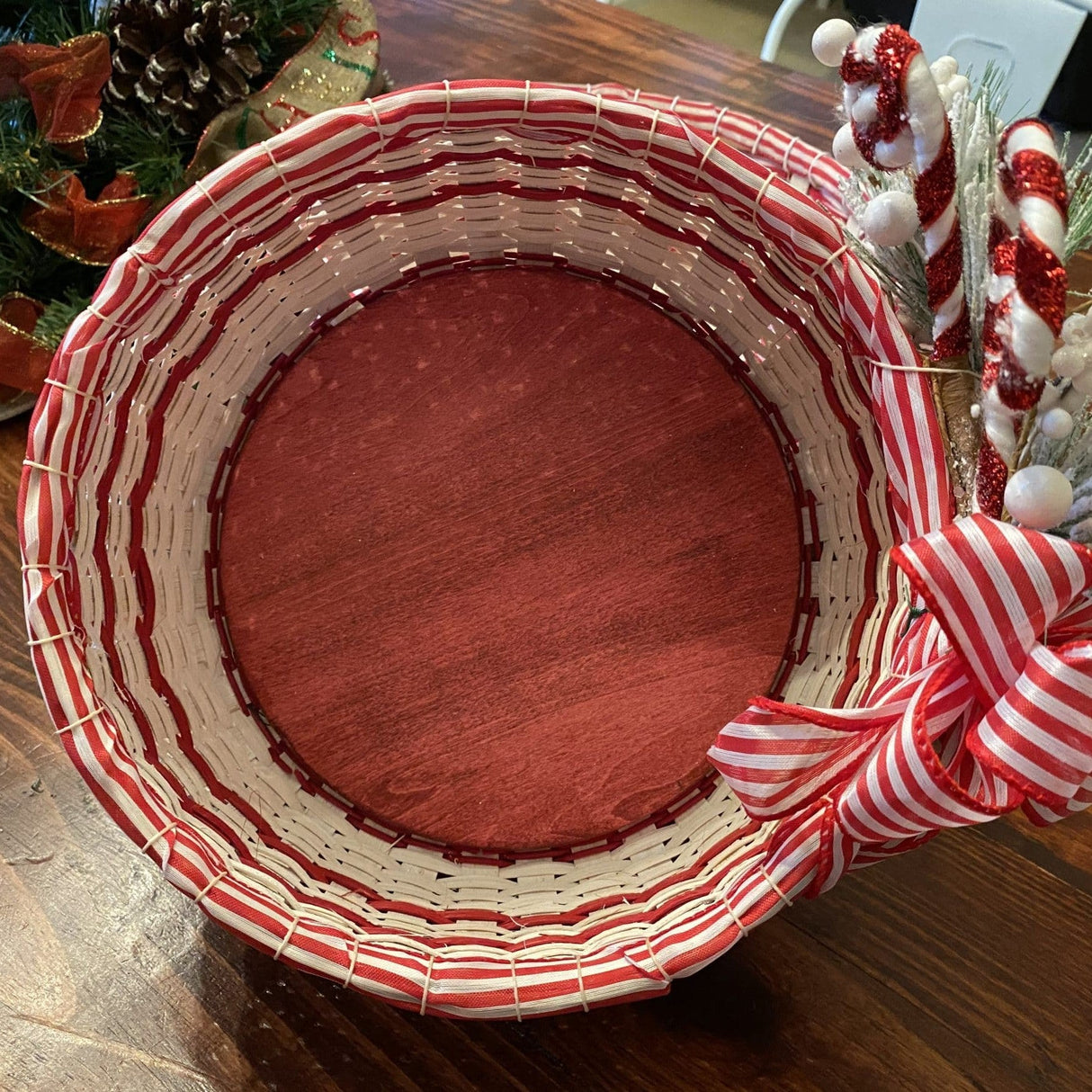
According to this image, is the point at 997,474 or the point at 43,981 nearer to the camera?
the point at 997,474

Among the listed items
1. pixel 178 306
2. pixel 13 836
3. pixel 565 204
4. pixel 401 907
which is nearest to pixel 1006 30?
pixel 565 204

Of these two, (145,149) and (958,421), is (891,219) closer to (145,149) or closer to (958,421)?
(958,421)

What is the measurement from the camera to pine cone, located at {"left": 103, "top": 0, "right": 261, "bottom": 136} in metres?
0.65

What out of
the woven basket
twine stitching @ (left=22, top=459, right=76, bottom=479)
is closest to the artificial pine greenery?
the woven basket

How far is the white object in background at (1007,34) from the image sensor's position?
0.96m

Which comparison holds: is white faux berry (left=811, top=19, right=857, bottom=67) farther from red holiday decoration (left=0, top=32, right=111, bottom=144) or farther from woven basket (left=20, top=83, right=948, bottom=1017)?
red holiday decoration (left=0, top=32, right=111, bottom=144)

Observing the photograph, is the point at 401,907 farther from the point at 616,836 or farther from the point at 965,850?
the point at 965,850

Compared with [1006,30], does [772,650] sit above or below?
below

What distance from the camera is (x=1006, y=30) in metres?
0.98

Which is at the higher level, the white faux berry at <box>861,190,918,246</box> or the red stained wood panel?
the white faux berry at <box>861,190,918,246</box>

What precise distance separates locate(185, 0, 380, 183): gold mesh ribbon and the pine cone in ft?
0.08

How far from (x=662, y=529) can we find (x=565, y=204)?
0.69 ft

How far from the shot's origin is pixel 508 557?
2.08ft

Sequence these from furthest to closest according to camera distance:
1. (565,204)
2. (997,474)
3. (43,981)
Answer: (565,204) → (43,981) → (997,474)
